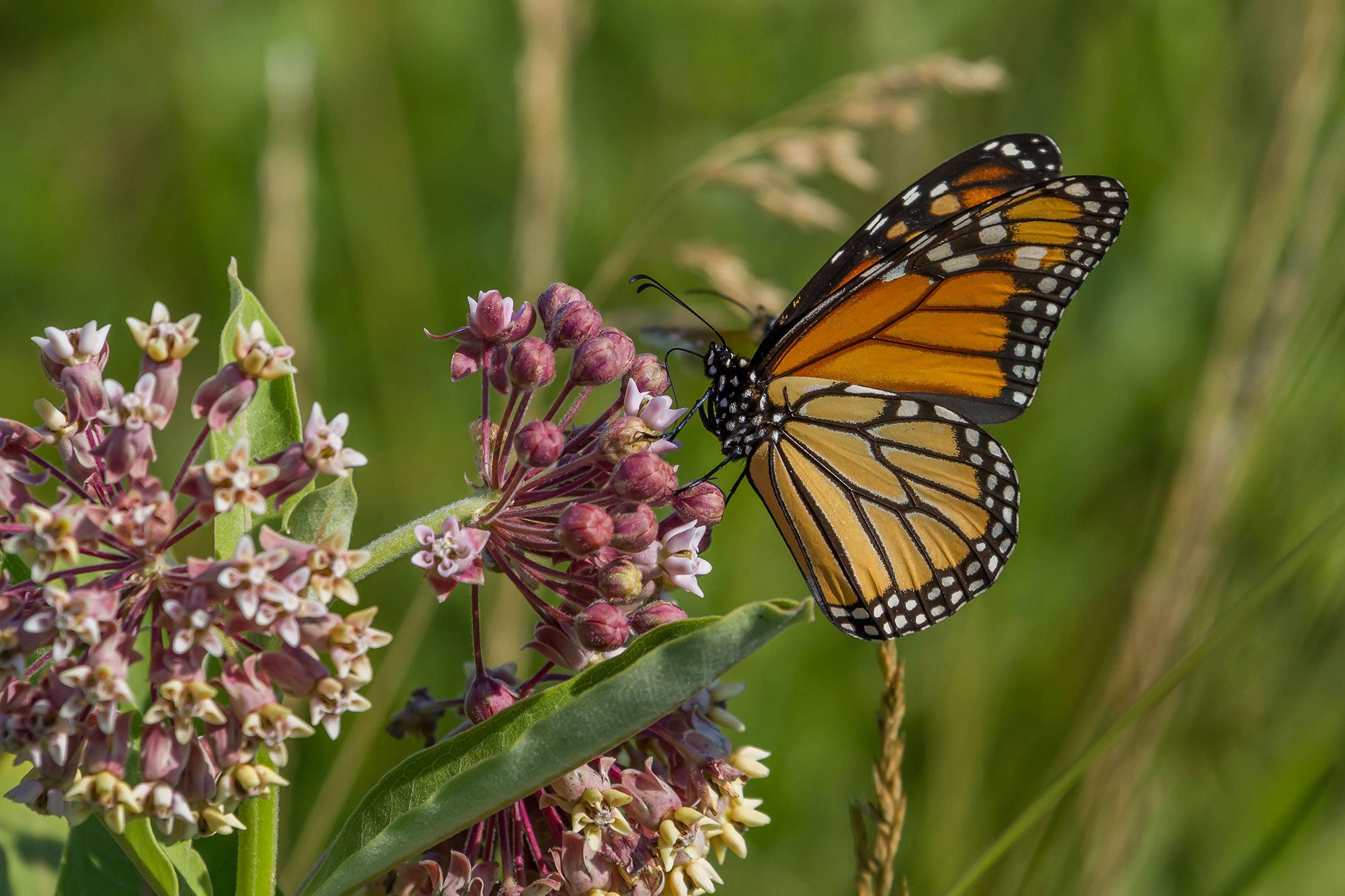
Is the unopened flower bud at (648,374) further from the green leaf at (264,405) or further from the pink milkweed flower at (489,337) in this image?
the green leaf at (264,405)

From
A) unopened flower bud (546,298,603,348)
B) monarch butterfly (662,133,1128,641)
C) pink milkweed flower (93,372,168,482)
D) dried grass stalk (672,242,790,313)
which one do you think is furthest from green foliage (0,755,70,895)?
dried grass stalk (672,242,790,313)

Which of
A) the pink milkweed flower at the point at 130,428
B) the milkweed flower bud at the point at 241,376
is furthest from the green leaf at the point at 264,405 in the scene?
the pink milkweed flower at the point at 130,428

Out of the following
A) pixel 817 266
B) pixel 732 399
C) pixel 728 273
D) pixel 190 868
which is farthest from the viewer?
pixel 817 266

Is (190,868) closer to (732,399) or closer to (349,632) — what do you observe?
(349,632)

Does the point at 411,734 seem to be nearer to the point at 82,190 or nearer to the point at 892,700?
the point at 892,700

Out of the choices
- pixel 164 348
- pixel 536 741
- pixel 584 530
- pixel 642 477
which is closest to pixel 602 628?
pixel 584 530

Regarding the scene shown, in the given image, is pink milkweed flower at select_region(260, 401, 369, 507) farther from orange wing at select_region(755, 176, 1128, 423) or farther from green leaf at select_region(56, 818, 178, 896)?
orange wing at select_region(755, 176, 1128, 423)

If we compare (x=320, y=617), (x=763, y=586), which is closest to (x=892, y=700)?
(x=320, y=617)
